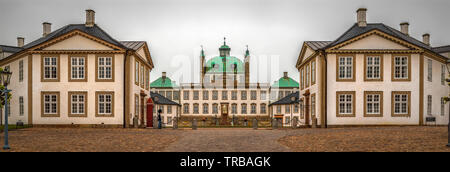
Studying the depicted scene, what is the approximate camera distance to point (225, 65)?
282 ft

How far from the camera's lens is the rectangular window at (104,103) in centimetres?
2995

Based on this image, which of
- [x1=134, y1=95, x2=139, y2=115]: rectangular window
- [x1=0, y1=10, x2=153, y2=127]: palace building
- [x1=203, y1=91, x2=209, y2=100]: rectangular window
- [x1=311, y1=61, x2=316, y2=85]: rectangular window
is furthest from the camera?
[x1=203, y1=91, x2=209, y2=100]: rectangular window

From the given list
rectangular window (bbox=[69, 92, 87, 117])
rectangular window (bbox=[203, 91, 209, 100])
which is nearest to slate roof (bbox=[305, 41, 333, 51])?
rectangular window (bbox=[69, 92, 87, 117])

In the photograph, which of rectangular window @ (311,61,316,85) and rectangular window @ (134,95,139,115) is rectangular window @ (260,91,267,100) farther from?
rectangular window @ (134,95,139,115)

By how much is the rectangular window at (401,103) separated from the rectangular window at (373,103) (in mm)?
987

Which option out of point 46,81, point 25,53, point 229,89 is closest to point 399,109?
point 46,81

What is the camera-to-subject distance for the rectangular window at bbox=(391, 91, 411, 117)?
97.7 ft

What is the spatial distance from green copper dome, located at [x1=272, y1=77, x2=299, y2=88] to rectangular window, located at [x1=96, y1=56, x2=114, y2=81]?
173 feet

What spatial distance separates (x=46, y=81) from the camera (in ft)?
99.2

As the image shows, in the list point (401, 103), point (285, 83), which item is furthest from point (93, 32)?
point (285, 83)

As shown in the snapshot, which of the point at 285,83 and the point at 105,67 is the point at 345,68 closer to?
the point at 105,67

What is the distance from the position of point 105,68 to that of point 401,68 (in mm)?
22823

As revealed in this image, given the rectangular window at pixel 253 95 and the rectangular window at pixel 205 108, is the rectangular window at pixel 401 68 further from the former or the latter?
the rectangular window at pixel 205 108

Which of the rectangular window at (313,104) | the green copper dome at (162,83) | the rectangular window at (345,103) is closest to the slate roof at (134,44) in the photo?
the rectangular window at (313,104)
